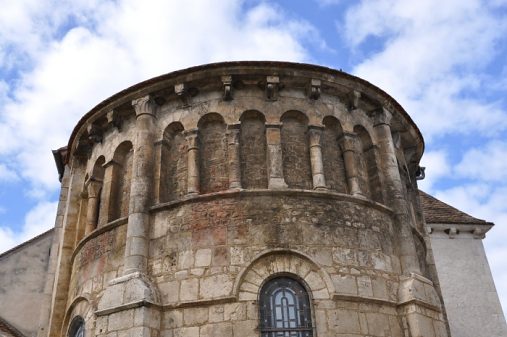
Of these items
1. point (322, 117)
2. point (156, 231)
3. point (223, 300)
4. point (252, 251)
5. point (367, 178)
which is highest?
point (322, 117)

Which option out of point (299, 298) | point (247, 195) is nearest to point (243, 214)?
point (247, 195)

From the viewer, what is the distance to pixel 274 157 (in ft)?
34.7

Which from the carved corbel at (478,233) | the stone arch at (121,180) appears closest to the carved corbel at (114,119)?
the stone arch at (121,180)

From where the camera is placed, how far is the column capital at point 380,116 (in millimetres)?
12141

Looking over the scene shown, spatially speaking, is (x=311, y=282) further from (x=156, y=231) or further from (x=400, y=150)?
(x=400, y=150)

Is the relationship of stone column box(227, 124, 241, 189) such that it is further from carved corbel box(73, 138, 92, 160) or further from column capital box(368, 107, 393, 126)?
carved corbel box(73, 138, 92, 160)

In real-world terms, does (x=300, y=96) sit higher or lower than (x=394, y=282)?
higher

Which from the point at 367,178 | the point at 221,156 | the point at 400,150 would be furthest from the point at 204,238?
the point at 400,150

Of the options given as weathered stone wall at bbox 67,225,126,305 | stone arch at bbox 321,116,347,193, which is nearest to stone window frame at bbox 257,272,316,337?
stone arch at bbox 321,116,347,193

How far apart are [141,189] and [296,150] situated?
318 centimetres

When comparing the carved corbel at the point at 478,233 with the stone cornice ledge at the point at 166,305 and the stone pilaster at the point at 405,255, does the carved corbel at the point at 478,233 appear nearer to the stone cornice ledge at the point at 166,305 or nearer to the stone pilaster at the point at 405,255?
the stone pilaster at the point at 405,255

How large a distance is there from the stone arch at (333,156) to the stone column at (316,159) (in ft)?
0.88

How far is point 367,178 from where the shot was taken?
37.9 feet

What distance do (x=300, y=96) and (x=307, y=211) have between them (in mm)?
2749
